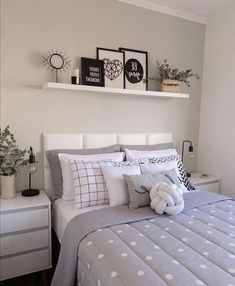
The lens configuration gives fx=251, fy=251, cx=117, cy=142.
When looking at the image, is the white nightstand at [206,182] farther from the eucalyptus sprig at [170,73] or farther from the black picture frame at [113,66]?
the black picture frame at [113,66]

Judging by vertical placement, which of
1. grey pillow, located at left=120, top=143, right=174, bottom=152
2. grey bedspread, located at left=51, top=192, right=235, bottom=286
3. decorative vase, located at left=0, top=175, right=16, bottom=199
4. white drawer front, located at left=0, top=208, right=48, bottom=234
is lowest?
white drawer front, located at left=0, top=208, right=48, bottom=234

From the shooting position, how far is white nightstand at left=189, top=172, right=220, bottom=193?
290 cm

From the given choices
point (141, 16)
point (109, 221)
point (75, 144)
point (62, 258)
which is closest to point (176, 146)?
point (75, 144)

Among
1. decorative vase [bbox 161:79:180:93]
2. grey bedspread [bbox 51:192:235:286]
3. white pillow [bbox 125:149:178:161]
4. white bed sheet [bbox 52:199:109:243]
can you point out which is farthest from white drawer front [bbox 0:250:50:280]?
decorative vase [bbox 161:79:180:93]

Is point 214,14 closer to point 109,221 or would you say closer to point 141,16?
point 141,16

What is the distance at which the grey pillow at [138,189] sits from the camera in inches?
76.2

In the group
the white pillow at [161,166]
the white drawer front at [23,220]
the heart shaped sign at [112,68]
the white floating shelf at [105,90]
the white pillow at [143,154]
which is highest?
the heart shaped sign at [112,68]

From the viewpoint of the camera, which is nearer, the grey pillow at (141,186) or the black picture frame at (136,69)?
the grey pillow at (141,186)

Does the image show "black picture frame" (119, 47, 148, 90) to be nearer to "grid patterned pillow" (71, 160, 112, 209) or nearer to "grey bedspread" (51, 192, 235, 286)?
"grid patterned pillow" (71, 160, 112, 209)

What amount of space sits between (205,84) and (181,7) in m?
0.96

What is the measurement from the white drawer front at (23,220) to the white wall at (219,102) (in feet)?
7.00

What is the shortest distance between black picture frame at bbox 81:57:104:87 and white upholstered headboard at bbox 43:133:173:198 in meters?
0.52

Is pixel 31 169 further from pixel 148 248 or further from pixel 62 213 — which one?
pixel 148 248

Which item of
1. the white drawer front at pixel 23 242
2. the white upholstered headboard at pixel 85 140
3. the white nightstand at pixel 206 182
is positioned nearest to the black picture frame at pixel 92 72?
the white upholstered headboard at pixel 85 140
